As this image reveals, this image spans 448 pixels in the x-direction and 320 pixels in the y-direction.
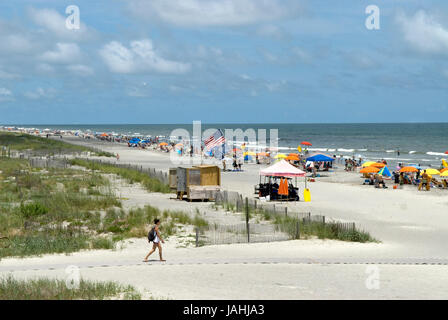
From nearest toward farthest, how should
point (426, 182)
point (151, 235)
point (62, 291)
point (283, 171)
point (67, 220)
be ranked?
point (62, 291) → point (151, 235) → point (67, 220) → point (283, 171) → point (426, 182)

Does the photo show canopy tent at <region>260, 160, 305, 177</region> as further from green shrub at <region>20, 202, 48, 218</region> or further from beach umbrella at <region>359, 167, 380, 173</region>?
beach umbrella at <region>359, 167, 380, 173</region>

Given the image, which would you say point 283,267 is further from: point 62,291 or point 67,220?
point 67,220

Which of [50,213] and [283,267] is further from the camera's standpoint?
[50,213]

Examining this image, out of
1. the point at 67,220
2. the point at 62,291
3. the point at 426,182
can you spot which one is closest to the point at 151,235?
the point at 62,291

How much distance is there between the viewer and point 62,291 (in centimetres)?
1041

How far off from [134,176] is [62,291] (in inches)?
938

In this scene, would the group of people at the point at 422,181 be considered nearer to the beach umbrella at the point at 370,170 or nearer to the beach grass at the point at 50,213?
the beach umbrella at the point at 370,170

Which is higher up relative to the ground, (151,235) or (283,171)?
(283,171)

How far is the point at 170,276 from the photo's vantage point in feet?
42.0

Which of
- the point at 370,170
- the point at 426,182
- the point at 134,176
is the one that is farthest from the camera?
the point at 370,170

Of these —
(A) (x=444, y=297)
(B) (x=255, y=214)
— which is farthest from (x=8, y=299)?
(B) (x=255, y=214)

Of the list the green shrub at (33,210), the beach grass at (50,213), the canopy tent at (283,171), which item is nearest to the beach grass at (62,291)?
the beach grass at (50,213)
